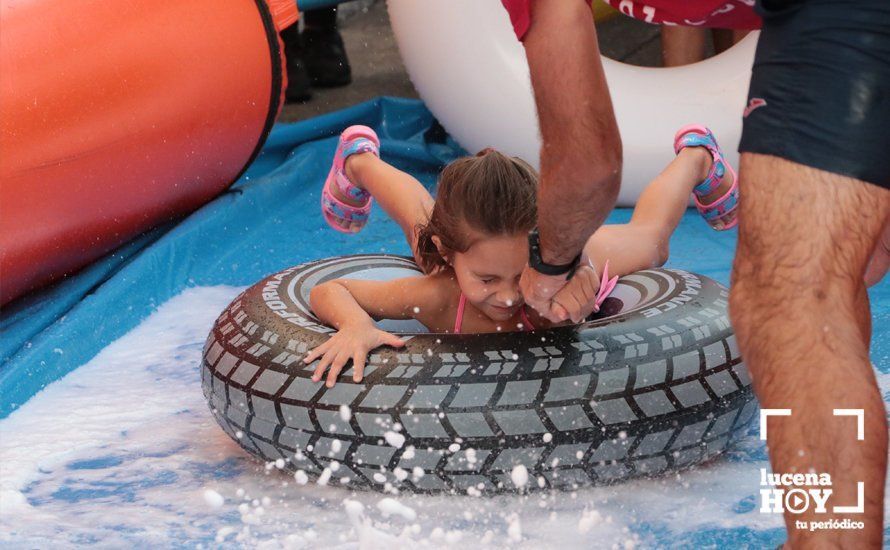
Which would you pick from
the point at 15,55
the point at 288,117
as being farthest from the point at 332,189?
the point at 288,117

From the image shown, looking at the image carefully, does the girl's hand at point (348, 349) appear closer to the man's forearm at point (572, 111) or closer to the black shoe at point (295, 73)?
the man's forearm at point (572, 111)

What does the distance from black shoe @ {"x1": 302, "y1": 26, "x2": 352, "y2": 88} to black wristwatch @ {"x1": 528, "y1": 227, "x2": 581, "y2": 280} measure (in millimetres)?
3715

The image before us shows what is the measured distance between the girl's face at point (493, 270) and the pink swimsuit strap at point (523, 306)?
10 cm

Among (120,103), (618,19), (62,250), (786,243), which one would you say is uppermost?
(786,243)

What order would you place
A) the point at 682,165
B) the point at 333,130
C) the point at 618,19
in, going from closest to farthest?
the point at 682,165 → the point at 333,130 → the point at 618,19

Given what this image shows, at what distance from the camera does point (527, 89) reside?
12.2 ft

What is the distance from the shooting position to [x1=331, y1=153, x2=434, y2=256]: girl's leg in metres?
2.71

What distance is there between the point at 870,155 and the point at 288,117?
4116 mm

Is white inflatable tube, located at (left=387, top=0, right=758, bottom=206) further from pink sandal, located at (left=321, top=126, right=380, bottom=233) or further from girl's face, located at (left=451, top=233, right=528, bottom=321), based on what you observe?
girl's face, located at (left=451, top=233, right=528, bottom=321)

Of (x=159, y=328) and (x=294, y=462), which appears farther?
(x=159, y=328)

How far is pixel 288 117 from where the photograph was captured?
519 cm

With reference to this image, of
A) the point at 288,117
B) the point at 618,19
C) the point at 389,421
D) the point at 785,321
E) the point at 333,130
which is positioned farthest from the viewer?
the point at 618,19

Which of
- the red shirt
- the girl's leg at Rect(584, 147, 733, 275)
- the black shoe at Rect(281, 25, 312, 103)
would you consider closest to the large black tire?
the girl's leg at Rect(584, 147, 733, 275)

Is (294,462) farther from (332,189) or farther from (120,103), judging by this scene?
(120,103)
